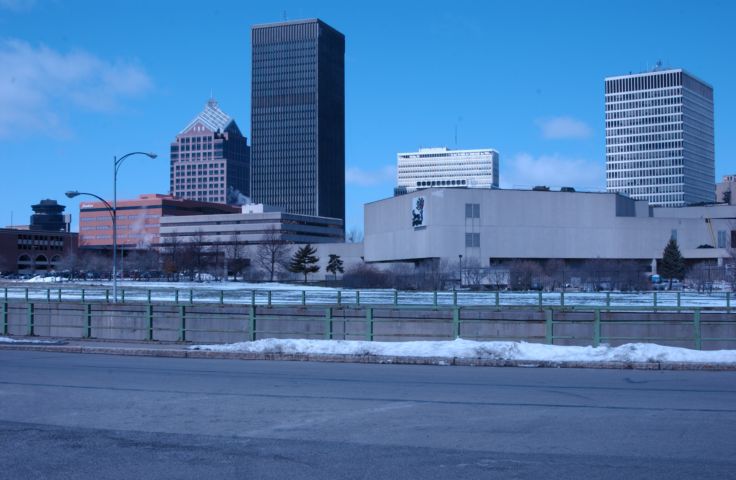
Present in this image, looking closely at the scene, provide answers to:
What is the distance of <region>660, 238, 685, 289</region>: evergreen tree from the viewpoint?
98688 mm

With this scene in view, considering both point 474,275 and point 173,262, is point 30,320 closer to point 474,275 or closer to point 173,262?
point 474,275

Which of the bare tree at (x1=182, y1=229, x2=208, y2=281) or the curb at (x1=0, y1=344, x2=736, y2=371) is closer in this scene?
the curb at (x1=0, y1=344, x2=736, y2=371)

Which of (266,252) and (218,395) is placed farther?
(266,252)

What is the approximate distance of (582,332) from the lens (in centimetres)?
3091

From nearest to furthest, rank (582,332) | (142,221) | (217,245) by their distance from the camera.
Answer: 1. (582,332)
2. (217,245)
3. (142,221)

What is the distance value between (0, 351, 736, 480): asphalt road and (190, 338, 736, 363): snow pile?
1.77 meters

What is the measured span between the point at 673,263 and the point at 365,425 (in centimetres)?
9646

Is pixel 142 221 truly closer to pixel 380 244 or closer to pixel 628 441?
pixel 380 244

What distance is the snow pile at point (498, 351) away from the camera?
1973 centimetres

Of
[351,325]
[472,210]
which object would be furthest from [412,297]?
[472,210]

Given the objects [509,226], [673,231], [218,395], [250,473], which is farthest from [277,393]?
[673,231]

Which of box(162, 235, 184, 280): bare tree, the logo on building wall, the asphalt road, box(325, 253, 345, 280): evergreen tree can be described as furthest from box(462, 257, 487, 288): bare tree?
the asphalt road

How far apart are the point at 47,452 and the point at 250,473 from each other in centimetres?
276

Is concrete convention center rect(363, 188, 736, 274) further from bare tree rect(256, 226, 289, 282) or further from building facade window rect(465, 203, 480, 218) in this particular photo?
bare tree rect(256, 226, 289, 282)
